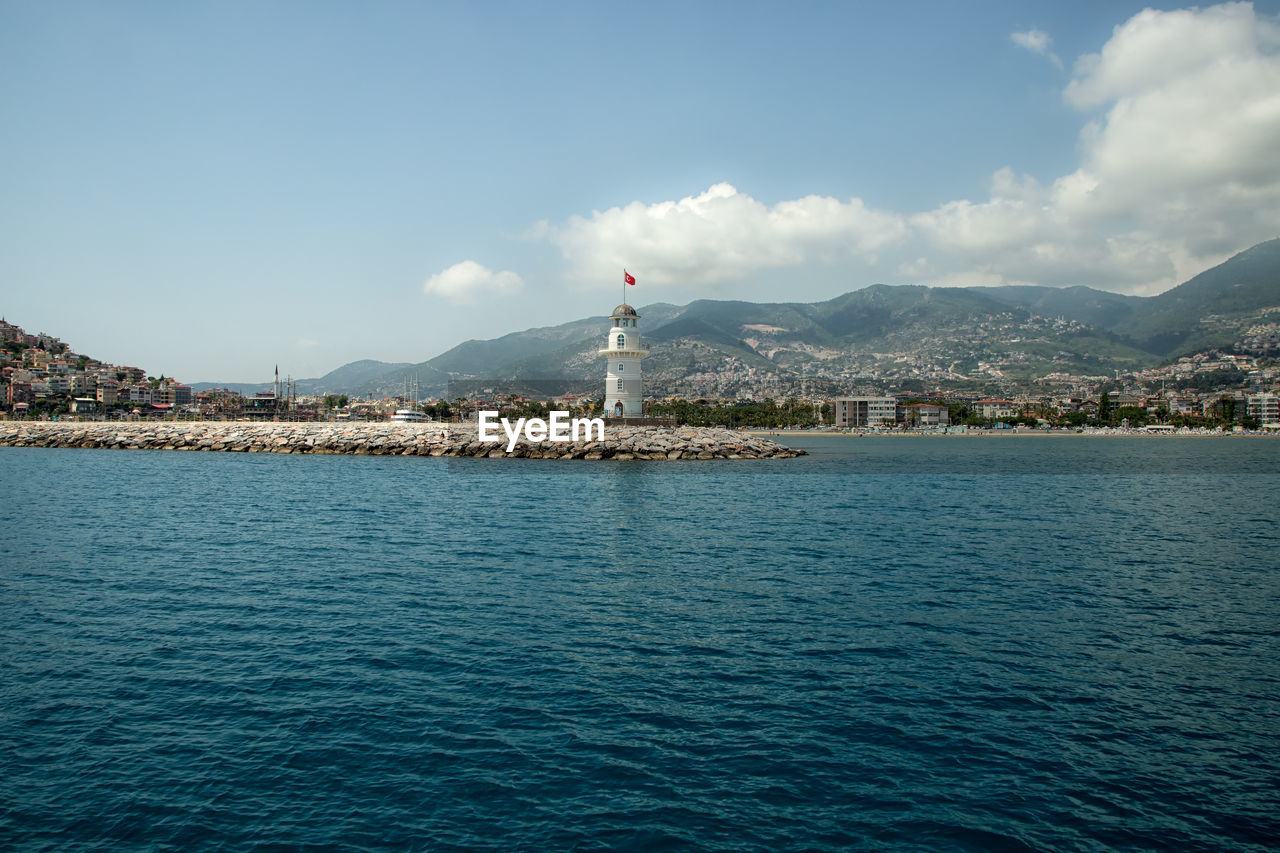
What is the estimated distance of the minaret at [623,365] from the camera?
71.4m

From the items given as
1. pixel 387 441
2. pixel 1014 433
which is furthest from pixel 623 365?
pixel 1014 433

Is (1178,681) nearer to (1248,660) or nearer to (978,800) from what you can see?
(1248,660)

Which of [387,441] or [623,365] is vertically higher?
[623,365]

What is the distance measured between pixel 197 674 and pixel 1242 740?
1830cm

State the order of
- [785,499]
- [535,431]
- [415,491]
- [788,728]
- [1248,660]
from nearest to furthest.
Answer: [788,728]
[1248,660]
[785,499]
[415,491]
[535,431]

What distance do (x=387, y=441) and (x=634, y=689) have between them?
239 ft

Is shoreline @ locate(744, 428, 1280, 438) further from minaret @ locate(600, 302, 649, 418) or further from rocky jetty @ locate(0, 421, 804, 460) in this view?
minaret @ locate(600, 302, 649, 418)

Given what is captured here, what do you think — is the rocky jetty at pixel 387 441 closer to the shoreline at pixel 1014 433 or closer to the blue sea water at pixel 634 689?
the blue sea water at pixel 634 689

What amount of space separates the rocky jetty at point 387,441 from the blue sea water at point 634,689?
1619 inches

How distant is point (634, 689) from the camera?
13.2m

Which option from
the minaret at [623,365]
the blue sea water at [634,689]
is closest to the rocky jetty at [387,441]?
the minaret at [623,365]

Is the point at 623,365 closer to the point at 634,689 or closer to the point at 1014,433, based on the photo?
the point at 634,689

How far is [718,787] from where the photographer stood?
9.87 meters

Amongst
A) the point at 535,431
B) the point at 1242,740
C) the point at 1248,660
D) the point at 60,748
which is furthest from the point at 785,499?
the point at 535,431
